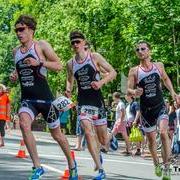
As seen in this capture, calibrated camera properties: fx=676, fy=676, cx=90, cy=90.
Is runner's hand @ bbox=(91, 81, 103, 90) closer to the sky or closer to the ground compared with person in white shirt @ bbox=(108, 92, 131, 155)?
closer to the sky

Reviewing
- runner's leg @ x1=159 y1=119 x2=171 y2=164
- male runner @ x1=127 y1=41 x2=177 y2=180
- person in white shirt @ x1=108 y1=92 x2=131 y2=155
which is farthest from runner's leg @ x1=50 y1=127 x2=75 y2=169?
person in white shirt @ x1=108 y1=92 x2=131 y2=155

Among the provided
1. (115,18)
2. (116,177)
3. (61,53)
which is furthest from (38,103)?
(61,53)

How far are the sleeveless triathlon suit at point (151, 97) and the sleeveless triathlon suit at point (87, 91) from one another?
712mm

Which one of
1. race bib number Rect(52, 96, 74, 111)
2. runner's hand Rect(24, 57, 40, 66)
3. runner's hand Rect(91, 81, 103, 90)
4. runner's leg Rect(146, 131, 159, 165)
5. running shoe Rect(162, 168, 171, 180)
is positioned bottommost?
running shoe Rect(162, 168, 171, 180)

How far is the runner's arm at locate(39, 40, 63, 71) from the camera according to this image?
8.51m

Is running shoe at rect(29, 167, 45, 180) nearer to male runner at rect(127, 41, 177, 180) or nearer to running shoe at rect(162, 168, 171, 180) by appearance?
running shoe at rect(162, 168, 171, 180)

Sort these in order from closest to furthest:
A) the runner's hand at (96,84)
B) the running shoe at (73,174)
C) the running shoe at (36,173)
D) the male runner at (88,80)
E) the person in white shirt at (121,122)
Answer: the running shoe at (36,173) < the running shoe at (73,174) < the runner's hand at (96,84) < the male runner at (88,80) < the person in white shirt at (121,122)

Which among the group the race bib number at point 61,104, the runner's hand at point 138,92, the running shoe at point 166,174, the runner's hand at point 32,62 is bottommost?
the running shoe at point 166,174

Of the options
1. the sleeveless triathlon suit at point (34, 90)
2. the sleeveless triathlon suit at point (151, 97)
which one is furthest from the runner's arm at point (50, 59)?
the sleeveless triathlon suit at point (151, 97)

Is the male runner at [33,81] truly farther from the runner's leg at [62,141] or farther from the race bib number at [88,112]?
the race bib number at [88,112]

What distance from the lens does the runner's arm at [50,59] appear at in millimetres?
8508

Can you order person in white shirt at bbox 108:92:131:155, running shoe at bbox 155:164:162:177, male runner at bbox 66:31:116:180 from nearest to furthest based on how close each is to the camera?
male runner at bbox 66:31:116:180, running shoe at bbox 155:164:162:177, person in white shirt at bbox 108:92:131:155

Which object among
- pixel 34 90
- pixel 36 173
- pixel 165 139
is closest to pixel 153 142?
pixel 165 139

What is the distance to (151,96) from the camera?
33.8ft
